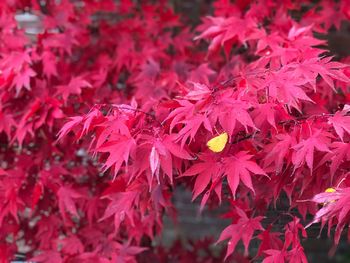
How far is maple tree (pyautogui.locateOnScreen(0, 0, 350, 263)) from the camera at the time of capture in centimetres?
168

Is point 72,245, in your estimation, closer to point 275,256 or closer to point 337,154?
point 275,256

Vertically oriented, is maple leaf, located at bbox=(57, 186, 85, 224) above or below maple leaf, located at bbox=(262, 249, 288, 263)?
above

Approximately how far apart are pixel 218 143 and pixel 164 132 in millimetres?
184

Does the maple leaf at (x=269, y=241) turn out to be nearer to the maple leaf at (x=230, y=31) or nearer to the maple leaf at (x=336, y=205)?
the maple leaf at (x=336, y=205)

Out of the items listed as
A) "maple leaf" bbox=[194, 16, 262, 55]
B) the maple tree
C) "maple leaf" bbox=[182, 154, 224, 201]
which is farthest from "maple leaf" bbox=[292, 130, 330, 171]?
"maple leaf" bbox=[194, 16, 262, 55]

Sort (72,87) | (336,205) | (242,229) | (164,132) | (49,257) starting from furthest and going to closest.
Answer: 1. (72,87)
2. (49,257)
3. (242,229)
4. (164,132)
5. (336,205)

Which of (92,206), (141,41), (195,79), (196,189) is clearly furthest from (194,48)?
(196,189)

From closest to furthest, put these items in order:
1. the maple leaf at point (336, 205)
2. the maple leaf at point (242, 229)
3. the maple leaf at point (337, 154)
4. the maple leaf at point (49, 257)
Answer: the maple leaf at point (336, 205) < the maple leaf at point (337, 154) < the maple leaf at point (242, 229) < the maple leaf at point (49, 257)

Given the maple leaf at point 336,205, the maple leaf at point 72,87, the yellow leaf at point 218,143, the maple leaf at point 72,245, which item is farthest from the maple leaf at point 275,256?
the maple leaf at point 72,87

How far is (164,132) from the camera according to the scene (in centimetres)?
174

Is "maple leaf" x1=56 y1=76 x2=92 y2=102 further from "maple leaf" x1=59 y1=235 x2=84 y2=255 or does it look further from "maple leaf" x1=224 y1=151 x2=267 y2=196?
"maple leaf" x1=224 y1=151 x2=267 y2=196

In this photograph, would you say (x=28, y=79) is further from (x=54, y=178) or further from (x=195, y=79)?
(x=195, y=79)

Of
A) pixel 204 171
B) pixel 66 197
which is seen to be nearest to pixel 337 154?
pixel 204 171

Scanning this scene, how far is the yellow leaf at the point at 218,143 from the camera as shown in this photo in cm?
165
